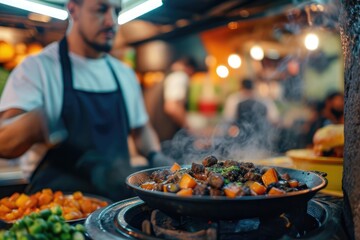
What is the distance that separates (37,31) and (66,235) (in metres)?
3.42

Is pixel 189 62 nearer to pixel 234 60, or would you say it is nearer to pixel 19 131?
pixel 234 60

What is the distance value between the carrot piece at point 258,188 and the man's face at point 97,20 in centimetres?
308

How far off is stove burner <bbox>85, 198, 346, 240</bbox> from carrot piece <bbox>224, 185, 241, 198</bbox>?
5.9 inches

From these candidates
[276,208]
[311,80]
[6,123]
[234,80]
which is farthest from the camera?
[311,80]

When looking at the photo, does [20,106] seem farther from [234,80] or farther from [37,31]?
[234,80]

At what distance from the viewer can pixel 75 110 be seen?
4.05 m

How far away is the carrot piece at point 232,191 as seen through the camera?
166 centimetres

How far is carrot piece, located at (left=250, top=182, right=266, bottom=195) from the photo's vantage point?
69.4 inches

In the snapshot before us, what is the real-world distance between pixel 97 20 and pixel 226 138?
8.26ft

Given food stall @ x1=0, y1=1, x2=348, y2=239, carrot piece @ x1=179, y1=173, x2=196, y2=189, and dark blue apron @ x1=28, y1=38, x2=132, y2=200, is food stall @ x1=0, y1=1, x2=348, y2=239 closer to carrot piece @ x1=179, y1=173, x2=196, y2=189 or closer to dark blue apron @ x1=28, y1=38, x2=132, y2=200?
carrot piece @ x1=179, y1=173, x2=196, y2=189

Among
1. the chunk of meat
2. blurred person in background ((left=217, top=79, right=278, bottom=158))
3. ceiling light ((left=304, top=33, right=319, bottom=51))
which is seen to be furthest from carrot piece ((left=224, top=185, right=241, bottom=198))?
blurred person in background ((left=217, top=79, right=278, bottom=158))

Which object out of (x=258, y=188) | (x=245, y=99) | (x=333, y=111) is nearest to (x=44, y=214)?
(x=258, y=188)

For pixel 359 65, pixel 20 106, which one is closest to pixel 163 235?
pixel 359 65

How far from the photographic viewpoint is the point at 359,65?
5.86ft
